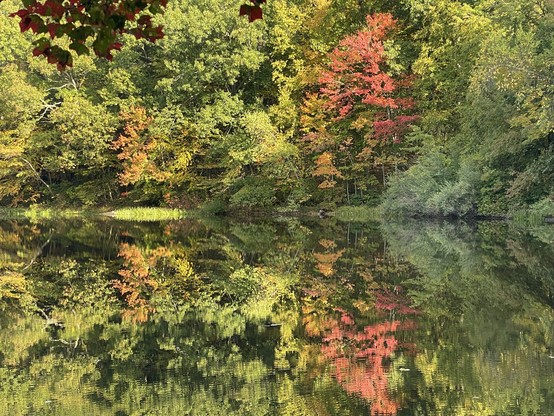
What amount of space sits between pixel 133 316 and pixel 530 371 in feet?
18.4

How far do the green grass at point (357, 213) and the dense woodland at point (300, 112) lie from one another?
3.19 feet

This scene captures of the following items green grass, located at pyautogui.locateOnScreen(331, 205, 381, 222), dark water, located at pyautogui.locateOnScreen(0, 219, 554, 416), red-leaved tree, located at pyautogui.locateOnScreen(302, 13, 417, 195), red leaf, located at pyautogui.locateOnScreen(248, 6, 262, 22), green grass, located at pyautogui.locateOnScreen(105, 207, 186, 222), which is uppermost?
red-leaved tree, located at pyautogui.locateOnScreen(302, 13, 417, 195)

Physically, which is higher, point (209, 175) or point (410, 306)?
point (209, 175)

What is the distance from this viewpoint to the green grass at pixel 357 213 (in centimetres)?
2951

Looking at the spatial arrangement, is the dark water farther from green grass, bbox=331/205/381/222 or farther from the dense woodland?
green grass, bbox=331/205/381/222

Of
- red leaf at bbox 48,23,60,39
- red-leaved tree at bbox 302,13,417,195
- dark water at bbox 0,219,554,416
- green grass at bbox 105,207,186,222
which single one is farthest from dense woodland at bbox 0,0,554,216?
red leaf at bbox 48,23,60,39

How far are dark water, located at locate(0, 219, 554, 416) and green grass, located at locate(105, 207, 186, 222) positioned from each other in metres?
17.3

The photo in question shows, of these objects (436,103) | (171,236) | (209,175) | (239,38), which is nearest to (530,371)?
(171,236)

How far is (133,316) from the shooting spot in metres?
10.7

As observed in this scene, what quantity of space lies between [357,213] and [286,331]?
73.0 feet

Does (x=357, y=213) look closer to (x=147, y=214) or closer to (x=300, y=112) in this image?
(x=300, y=112)

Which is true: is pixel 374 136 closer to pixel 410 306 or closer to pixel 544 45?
pixel 544 45

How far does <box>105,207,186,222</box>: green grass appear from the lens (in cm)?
3550

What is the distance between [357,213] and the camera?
31281 millimetres
